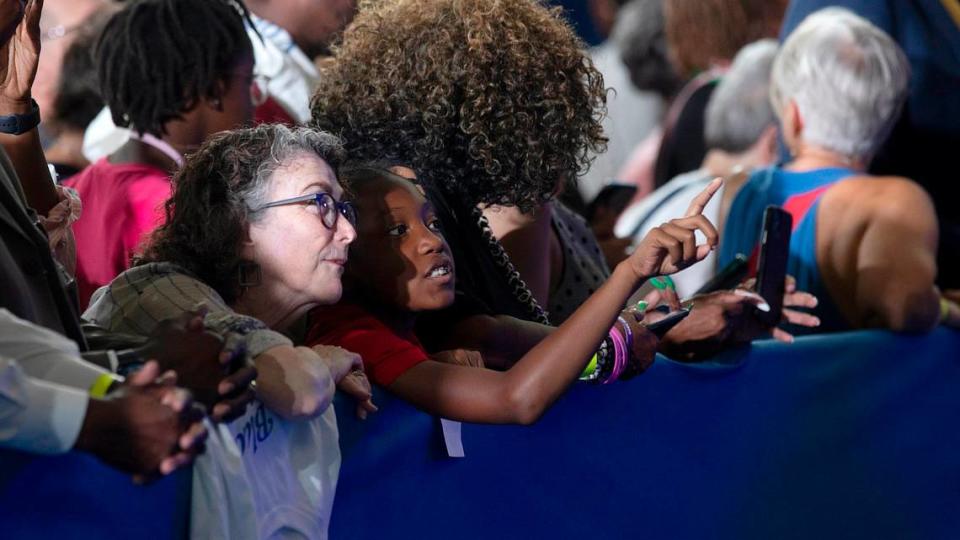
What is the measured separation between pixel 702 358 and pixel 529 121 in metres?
0.76

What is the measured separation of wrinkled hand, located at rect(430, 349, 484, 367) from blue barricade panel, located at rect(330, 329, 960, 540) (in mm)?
107

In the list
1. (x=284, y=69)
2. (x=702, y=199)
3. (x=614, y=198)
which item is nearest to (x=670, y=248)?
(x=702, y=199)

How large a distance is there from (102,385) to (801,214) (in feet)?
8.45

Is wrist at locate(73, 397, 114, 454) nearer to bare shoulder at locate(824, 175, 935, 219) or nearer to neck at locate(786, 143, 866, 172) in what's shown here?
bare shoulder at locate(824, 175, 935, 219)

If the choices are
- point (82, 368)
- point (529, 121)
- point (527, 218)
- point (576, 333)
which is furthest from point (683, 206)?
point (82, 368)

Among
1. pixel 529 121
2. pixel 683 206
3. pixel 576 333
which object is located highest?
pixel 529 121

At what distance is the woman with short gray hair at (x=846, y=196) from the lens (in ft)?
12.2

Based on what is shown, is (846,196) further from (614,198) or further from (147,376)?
(147,376)

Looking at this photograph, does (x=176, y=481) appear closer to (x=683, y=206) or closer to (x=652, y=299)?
(x=652, y=299)

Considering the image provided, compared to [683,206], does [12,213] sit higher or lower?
higher

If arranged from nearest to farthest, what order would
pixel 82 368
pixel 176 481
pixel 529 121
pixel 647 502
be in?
pixel 82 368 → pixel 176 481 → pixel 529 121 → pixel 647 502

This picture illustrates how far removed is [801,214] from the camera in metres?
3.95

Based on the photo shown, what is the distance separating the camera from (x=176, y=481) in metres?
1.89

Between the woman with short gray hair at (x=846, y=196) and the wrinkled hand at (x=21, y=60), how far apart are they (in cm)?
220
